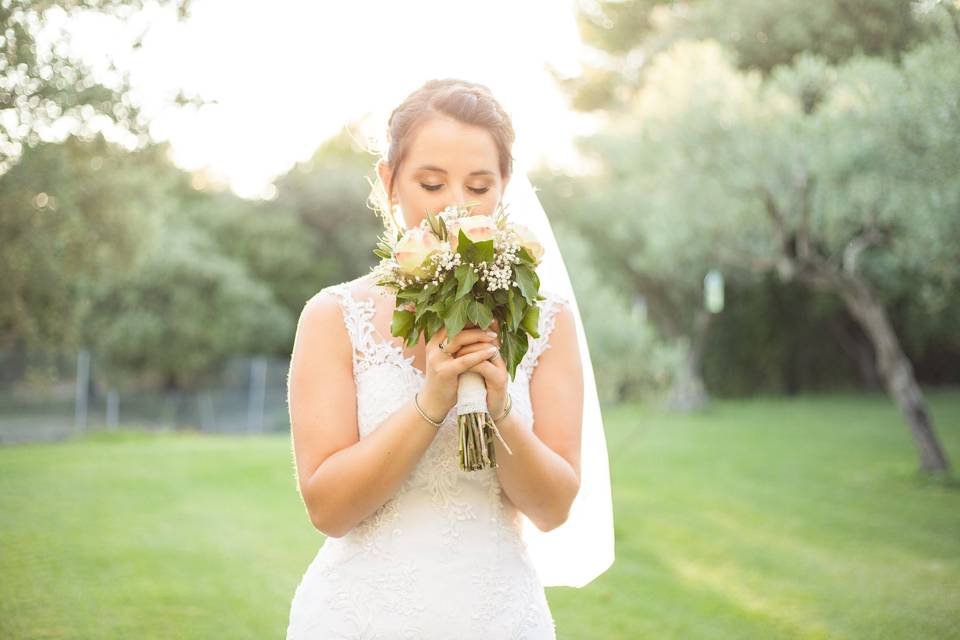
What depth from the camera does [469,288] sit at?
1.97 meters

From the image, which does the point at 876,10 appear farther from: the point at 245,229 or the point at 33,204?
the point at 245,229

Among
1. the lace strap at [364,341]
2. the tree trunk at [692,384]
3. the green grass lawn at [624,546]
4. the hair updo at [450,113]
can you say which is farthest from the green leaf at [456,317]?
the tree trunk at [692,384]

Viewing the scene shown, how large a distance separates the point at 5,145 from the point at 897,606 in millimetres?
10277

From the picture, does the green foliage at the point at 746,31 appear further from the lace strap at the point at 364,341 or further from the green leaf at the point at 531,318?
the lace strap at the point at 364,341

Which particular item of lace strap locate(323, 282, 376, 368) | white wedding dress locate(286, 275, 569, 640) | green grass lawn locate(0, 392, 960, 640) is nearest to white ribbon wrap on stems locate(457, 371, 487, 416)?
white wedding dress locate(286, 275, 569, 640)

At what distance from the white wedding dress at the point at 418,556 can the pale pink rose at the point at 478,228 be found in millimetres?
439

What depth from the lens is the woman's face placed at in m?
2.19

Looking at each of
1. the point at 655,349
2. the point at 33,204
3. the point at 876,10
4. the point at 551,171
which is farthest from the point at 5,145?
the point at 551,171

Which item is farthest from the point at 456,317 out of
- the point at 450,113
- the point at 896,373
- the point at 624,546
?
the point at 896,373

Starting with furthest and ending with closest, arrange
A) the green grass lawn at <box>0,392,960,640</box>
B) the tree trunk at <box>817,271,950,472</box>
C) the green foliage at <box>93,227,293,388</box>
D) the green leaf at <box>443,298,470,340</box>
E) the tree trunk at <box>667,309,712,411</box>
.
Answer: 1. the tree trunk at <box>667,309,712,411</box>
2. the green foliage at <box>93,227,293,388</box>
3. the tree trunk at <box>817,271,950,472</box>
4. the green grass lawn at <box>0,392,960,640</box>
5. the green leaf at <box>443,298,470,340</box>

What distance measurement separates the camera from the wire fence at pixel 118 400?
664 inches

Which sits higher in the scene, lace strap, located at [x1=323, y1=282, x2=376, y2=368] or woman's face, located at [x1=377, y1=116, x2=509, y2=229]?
woman's face, located at [x1=377, y1=116, x2=509, y2=229]

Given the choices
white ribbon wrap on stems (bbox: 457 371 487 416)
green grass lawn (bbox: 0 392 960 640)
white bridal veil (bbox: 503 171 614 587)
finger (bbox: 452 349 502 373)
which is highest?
finger (bbox: 452 349 502 373)

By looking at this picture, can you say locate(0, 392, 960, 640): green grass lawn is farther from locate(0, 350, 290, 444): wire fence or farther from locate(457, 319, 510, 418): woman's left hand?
locate(457, 319, 510, 418): woman's left hand
